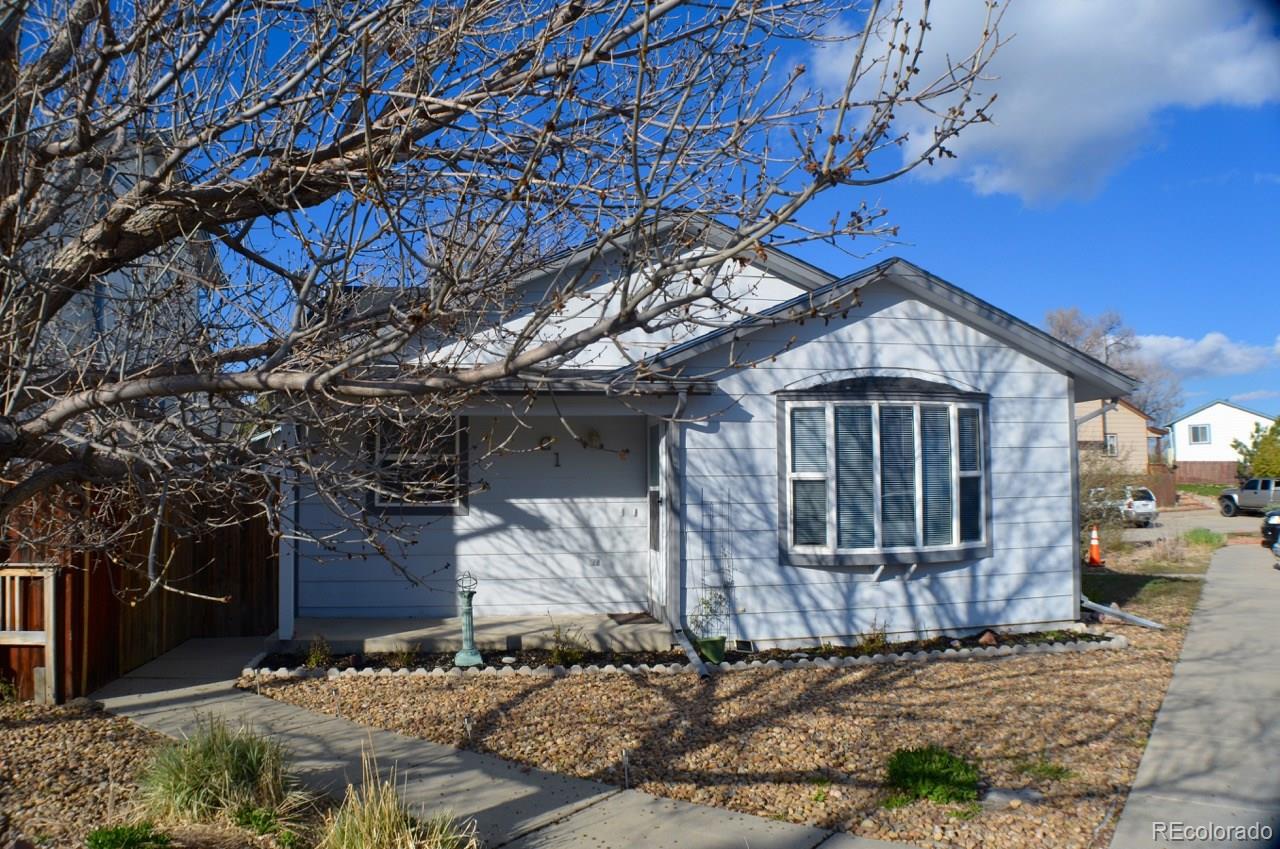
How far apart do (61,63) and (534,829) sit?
4830 millimetres

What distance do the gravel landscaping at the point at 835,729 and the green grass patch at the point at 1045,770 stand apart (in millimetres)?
17

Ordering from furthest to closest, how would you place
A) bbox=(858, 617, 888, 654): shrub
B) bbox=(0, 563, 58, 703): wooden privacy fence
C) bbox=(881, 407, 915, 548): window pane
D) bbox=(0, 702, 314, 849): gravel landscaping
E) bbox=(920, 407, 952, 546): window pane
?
bbox=(920, 407, 952, 546): window pane
bbox=(881, 407, 915, 548): window pane
bbox=(858, 617, 888, 654): shrub
bbox=(0, 563, 58, 703): wooden privacy fence
bbox=(0, 702, 314, 849): gravel landscaping

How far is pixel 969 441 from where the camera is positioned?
419 inches

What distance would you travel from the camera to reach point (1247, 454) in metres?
49.1

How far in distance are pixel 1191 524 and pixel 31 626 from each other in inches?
1391

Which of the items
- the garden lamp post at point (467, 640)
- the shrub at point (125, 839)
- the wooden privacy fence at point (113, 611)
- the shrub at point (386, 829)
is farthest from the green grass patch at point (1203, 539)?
the shrub at point (125, 839)

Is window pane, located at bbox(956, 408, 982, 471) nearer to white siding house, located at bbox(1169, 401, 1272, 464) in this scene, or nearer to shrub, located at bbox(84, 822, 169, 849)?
shrub, located at bbox(84, 822, 169, 849)

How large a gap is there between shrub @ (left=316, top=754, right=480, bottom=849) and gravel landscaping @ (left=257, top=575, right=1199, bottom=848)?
154 cm

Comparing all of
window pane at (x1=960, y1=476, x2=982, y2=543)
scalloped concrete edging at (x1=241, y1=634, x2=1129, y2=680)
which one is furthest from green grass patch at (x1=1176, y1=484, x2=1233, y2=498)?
scalloped concrete edging at (x1=241, y1=634, x2=1129, y2=680)

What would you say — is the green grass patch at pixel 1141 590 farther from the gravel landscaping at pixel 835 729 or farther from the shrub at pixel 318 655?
the shrub at pixel 318 655

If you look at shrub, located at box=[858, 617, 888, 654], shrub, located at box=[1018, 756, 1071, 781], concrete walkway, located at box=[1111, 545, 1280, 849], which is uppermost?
shrub, located at box=[858, 617, 888, 654]

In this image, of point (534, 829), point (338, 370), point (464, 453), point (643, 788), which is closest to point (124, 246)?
point (338, 370)

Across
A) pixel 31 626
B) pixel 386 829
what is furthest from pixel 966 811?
pixel 31 626

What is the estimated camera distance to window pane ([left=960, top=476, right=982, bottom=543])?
10609mm
